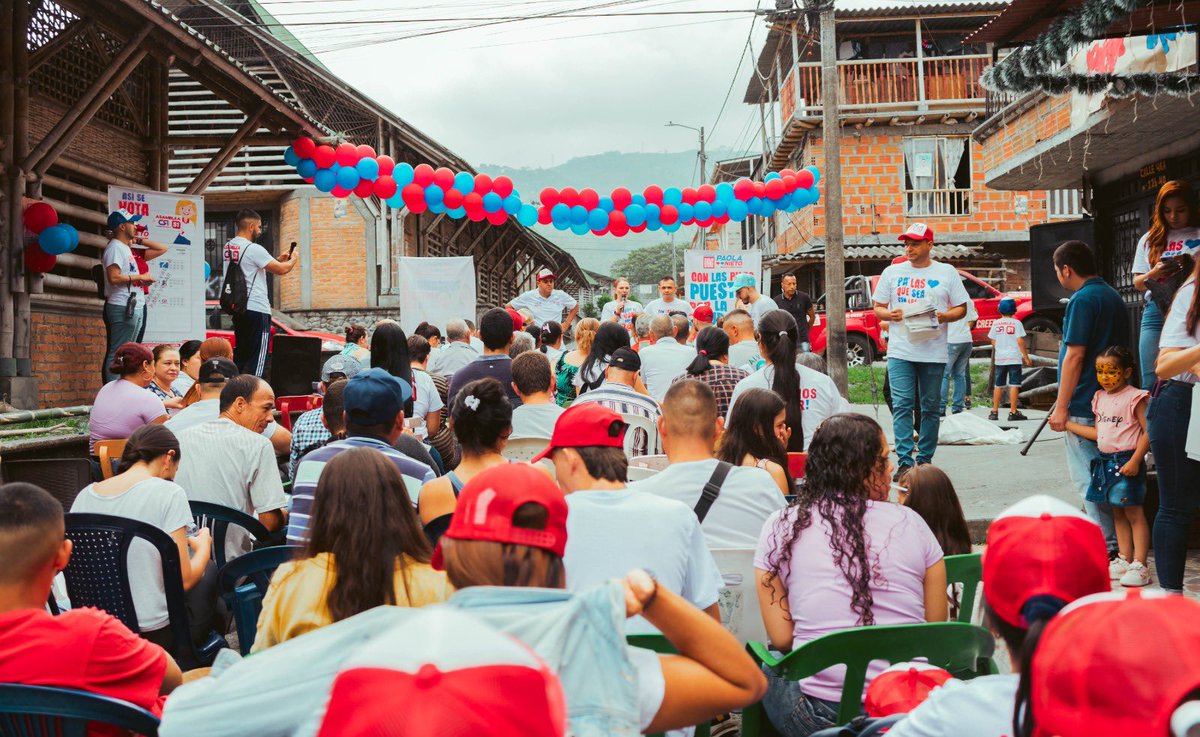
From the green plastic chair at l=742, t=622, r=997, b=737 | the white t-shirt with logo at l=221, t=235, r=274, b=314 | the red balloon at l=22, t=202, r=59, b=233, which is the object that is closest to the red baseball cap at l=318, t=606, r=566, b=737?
the green plastic chair at l=742, t=622, r=997, b=737

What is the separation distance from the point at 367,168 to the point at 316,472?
918cm

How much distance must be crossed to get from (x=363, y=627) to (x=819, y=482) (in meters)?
2.06

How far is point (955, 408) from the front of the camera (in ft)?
45.9

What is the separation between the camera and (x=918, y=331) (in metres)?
8.06

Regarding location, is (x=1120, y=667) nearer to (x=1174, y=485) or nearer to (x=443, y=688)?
(x=443, y=688)

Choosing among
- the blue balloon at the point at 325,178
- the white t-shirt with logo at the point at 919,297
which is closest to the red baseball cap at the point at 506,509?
the white t-shirt with logo at the point at 919,297

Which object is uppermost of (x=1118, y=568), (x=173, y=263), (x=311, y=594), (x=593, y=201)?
(x=593, y=201)

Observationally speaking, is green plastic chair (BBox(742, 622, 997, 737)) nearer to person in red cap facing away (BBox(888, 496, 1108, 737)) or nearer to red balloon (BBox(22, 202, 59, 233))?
person in red cap facing away (BBox(888, 496, 1108, 737))

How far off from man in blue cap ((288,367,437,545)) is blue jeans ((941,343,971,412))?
10.5 m

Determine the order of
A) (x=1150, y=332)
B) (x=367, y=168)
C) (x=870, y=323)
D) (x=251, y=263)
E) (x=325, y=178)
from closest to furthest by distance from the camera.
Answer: (x=1150, y=332) → (x=251, y=263) → (x=325, y=178) → (x=367, y=168) → (x=870, y=323)

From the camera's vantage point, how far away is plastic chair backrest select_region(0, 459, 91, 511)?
6.98m

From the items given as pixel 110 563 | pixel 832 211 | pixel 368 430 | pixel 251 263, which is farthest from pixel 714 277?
pixel 110 563

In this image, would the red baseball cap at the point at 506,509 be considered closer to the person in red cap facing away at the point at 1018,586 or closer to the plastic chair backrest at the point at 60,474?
the person in red cap facing away at the point at 1018,586

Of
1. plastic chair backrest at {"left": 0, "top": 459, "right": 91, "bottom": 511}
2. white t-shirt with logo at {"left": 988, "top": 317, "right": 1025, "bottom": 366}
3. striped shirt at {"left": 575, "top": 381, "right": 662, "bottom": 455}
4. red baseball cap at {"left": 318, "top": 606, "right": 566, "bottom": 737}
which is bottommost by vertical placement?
plastic chair backrest at {"left": 0, "top": 459, "right": 91, "bottom": 511}
